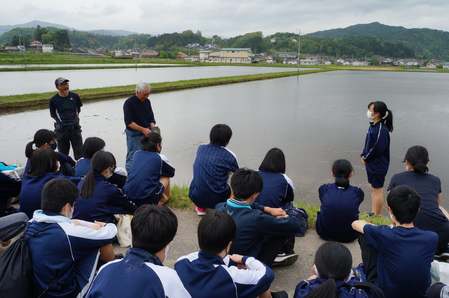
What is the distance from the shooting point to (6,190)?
13.5 feet

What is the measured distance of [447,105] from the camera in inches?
829

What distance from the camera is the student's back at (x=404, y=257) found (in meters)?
2.67

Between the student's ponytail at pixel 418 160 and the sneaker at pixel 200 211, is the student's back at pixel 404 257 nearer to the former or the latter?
the student's ponytail at pixel 418 160

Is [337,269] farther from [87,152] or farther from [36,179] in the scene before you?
[87,152]

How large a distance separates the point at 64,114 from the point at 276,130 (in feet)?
23.5

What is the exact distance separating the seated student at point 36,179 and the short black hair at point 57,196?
3.09 ft

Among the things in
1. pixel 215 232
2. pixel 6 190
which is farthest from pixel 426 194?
pixel 6 190

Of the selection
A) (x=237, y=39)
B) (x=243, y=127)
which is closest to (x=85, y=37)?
(x=237, y=39)

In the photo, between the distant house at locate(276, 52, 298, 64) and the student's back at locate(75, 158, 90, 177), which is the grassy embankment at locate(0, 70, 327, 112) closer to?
the student's back at locate(75, 158, 90, 177)

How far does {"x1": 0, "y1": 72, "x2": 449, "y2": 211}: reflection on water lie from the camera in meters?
8.54

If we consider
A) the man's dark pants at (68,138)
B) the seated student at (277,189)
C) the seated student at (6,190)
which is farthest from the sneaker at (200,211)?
the man's dark pants at (68,138)

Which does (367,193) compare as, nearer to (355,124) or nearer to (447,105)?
(355,124)

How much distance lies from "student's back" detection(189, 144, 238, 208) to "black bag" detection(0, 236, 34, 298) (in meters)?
2.22

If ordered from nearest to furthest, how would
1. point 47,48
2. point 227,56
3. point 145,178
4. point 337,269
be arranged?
point 337,269, point 145,178, point 47,48, point 227,56
